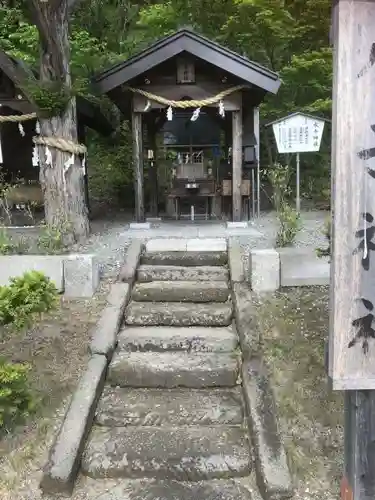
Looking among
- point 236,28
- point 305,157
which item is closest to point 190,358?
point 236,28

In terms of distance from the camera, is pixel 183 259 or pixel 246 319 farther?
pixel 183 259

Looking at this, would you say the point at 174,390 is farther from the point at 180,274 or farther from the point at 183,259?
the point at 183,259

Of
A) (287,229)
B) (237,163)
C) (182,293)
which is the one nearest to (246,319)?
(182,293)

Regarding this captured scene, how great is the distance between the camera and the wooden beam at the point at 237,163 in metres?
8.86

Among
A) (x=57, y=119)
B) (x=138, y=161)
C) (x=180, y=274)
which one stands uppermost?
(x=57, y=119)

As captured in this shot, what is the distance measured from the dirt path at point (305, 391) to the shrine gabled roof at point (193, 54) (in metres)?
4.21

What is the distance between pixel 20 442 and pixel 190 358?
1587mm

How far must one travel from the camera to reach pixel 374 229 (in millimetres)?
2533

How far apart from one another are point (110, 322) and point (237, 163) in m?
4.94

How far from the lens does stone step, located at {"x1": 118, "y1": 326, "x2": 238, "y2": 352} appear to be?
464 centimetres

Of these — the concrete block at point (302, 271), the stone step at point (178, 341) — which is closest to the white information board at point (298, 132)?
the concrete block at point (302, 271)

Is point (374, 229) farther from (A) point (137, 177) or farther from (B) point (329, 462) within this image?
(A) point (137, 177)

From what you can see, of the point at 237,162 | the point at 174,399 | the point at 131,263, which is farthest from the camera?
the point at 237,162

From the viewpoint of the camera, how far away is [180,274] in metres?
5.79
